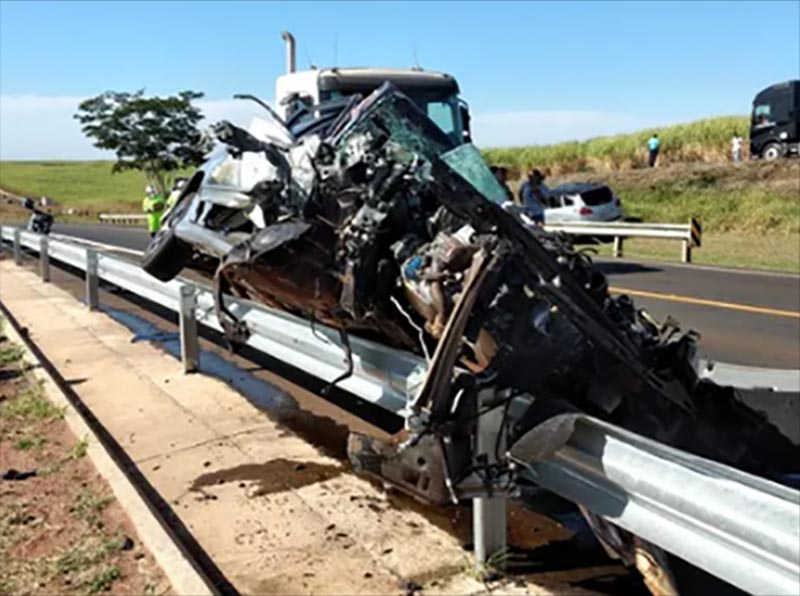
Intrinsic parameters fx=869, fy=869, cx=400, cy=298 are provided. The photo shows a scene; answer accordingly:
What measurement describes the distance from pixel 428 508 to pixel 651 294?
8.79 meters

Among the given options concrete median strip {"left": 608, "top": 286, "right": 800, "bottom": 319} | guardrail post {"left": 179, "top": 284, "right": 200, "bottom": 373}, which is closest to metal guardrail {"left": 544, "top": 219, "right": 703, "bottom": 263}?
concrete median strip {"left": 608, "top": 286, "right": 800, "bottom": 319}

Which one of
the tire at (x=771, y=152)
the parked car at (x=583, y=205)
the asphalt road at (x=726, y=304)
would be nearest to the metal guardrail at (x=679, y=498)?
the asphalt road at (x=726, y=304)

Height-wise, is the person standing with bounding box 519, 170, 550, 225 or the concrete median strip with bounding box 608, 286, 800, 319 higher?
the person standing with bounding box 519, 170, 550, 225

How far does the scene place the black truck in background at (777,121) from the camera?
32000 millimetres

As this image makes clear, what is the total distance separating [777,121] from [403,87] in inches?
946

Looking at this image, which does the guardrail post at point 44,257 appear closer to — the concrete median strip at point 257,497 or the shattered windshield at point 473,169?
the concrete median strip at point 257,497

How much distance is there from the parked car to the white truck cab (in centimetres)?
1164

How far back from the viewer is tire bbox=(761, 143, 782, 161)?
32.4m

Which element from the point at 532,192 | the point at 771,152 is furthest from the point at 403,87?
the point at 771,152

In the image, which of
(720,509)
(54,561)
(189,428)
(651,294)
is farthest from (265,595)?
(651,294)

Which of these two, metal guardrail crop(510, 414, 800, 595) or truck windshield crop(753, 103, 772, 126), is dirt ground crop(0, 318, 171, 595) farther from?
truck windshield crop(753, 103, 772, 126)

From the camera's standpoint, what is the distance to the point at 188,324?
6875 mm

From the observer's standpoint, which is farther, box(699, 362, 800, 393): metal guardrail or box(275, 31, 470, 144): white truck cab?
box(275, 31, 470, 144): white truck cab

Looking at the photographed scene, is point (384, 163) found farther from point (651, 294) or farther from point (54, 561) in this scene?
point (651, 294)
